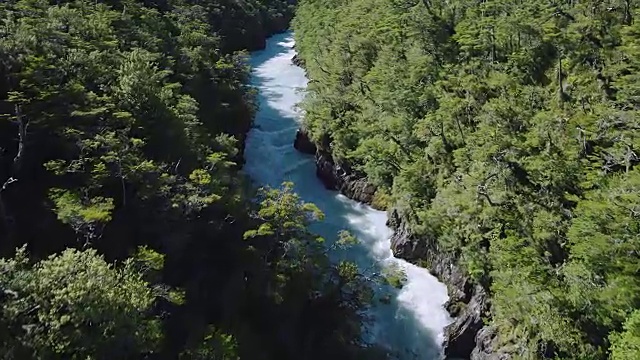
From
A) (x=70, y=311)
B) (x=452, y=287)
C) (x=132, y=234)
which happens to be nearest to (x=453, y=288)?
(x=452, y=287)

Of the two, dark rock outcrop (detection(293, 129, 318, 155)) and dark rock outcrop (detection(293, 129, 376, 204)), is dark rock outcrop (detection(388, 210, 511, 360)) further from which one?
dark rock outcrop (detection(293, 129, 318, 155))

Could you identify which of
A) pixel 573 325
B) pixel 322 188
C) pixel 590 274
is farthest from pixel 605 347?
pixel 322 188

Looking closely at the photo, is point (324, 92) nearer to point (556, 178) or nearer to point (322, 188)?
point (322, 188)

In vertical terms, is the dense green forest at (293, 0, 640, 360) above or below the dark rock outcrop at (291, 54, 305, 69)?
above

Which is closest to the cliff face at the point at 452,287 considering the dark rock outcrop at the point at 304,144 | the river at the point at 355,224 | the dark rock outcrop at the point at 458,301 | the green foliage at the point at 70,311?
the dark rock outcrop at the point at 458,301

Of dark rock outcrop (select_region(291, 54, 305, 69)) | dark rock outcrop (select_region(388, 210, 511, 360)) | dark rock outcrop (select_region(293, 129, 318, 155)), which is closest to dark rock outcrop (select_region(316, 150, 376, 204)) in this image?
dark rock outcrop (select_region(293, 129, 318, 155))

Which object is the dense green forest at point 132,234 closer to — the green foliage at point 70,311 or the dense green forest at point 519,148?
the green foliage at point 70,311
